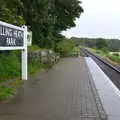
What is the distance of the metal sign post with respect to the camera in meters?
12.0

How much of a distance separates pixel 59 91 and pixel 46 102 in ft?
8.32

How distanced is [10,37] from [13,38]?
541 mm

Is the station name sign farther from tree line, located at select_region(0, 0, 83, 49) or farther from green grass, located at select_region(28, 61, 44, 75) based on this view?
green grass, located at select_region(28, 61, 44, 75)

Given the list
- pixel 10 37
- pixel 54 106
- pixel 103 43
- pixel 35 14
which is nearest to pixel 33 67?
pixel 35 14

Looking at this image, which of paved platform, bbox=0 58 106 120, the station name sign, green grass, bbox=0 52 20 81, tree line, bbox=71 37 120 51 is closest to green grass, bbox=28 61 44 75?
green grass, bbox=0 52 20 81

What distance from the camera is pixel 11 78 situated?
1516cm

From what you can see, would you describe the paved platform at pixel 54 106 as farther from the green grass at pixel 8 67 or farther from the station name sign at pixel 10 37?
the green grass at pixel 8 67

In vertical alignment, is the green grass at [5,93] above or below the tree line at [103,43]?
above

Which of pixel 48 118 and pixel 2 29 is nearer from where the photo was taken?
pixel 48 118

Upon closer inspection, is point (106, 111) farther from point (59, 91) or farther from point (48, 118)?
point (59, 91)

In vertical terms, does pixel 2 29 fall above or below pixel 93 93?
above

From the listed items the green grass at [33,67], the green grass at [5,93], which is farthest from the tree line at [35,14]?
the green grass at [5,93]

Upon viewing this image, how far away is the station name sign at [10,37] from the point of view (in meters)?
12.0

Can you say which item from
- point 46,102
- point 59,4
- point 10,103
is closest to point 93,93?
point 46,102
